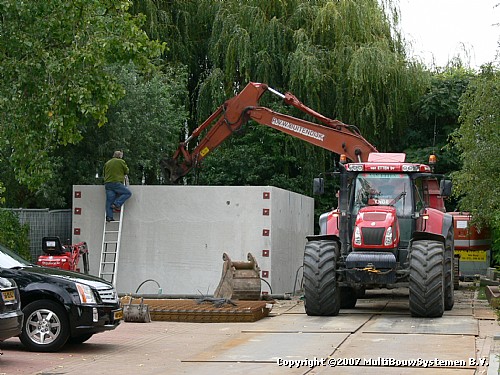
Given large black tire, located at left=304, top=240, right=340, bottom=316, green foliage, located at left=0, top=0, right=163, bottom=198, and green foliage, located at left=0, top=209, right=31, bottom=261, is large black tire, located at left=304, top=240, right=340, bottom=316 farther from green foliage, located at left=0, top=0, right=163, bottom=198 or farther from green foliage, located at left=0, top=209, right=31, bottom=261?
green foliage, located at left=0, top=209, right=31, bottom=261

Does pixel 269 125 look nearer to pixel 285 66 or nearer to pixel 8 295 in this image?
pixel 285 66

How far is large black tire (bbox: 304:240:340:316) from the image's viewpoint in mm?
19500

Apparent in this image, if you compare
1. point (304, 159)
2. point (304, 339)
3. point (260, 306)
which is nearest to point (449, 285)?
point (260, 306)

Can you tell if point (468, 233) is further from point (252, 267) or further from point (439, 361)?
point (439, 361)

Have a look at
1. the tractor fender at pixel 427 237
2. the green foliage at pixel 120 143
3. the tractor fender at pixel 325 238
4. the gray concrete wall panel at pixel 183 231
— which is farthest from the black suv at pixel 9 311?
the green foliage at pixel 120 143

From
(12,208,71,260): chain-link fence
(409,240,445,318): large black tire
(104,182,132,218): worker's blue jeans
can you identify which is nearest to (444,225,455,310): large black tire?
(409,240,445,318): large black tire

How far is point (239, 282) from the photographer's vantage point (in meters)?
21.8

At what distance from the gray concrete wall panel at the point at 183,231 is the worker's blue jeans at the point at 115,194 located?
0.31 metres

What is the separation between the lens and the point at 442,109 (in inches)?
1403

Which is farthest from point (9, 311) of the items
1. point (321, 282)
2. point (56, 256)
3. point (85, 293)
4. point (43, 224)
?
point (43, 224)

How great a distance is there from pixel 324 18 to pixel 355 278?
15169 mm

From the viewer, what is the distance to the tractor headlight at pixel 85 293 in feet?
48.4

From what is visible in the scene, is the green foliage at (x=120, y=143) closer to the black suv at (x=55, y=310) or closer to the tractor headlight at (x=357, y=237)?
the tractor headlight at (x=357, y=237)

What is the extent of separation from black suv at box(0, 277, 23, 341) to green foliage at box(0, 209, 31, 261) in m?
9.95
